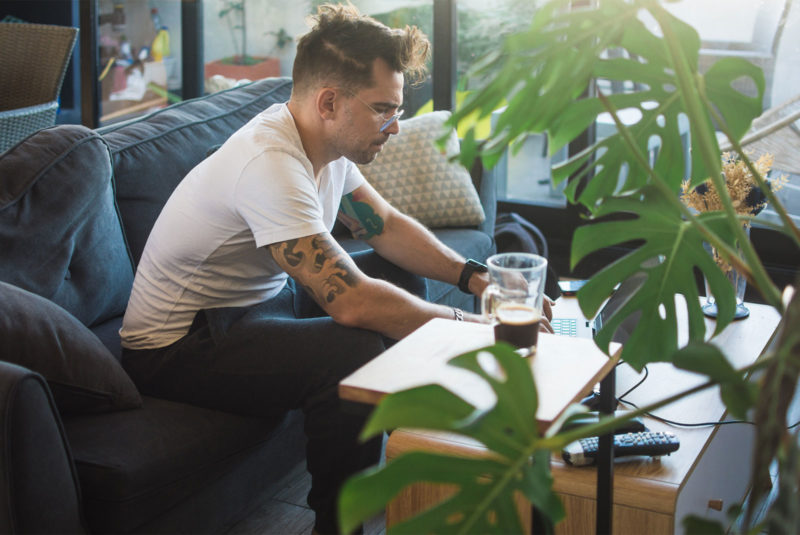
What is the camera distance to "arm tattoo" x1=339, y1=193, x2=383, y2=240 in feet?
8.03

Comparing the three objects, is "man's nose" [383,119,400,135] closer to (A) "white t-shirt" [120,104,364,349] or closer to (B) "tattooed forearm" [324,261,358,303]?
(A) "white t-shirt" [120,104,364,349]

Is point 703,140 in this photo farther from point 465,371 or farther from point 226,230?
point 226,230

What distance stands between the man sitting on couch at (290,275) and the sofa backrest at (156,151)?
278 mm

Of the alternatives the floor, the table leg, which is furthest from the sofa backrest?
the table leg

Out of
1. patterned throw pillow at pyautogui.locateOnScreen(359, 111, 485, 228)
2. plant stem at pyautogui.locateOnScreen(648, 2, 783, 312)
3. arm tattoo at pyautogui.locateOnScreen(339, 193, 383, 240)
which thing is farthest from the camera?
patterned throw pillow at pyautogui.locateOnScreen(359, 111, 485, 228)

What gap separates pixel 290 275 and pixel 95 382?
442mm

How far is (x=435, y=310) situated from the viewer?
1940mm

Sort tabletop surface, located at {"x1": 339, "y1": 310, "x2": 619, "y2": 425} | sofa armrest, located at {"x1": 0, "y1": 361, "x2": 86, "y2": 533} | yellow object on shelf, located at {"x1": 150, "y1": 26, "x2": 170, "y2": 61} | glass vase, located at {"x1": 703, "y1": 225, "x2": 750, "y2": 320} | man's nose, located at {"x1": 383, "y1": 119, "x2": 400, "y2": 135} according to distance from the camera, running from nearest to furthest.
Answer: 1. tabletop surface, located at {"x1": 339, "y1": 310, "x2": 619, "y2": 425}
2. sofa armrest, located at {"x1": 0, "y1": 361, "x2": 86, "y2": 533}
3. man's nose, located at {"x1": 383, "y1": 119, "x2": 400, "y2": 135}
4. glass vase, located at {"x1": 703, "y1": 225, "x2": 750, "y2": 320}
5. yellow object on shelf, located at {"x1": 150, "y1": 26, "x2": 170, "y2": 61}

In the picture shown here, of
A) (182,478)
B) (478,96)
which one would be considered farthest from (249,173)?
(478,96)

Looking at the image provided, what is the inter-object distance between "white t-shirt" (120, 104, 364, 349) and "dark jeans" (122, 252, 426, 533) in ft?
0.20

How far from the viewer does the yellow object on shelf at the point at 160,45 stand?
470 cm

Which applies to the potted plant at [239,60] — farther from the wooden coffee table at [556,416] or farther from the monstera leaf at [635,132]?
the monstera leaf at [635,132]

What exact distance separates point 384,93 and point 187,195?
52 centimetres

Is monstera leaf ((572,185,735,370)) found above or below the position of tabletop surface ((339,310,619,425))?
above
